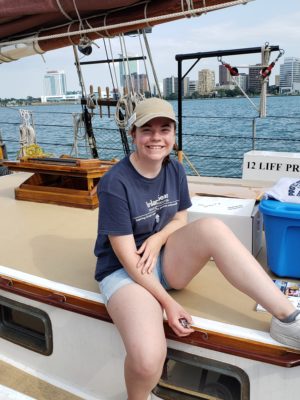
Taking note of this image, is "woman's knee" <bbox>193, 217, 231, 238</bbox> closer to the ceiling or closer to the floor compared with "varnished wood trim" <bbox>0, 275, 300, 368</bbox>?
closer to the ceiling

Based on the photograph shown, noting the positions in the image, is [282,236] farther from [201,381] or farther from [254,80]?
[254,80]

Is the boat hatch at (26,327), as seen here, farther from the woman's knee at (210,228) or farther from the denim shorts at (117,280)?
the woman's knee at (210,228)

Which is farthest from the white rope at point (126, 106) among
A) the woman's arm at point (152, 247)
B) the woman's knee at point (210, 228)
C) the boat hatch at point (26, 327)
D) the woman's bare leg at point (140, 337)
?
the woman's bare leg at point (140, 337)

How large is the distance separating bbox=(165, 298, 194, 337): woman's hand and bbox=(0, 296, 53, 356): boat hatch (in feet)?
2.39

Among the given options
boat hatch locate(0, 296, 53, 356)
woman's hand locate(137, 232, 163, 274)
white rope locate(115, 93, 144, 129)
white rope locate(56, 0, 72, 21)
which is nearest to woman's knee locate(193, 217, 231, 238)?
woman's hand locate(137, 232, 163, 274)

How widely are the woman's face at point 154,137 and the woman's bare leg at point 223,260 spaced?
33 cm

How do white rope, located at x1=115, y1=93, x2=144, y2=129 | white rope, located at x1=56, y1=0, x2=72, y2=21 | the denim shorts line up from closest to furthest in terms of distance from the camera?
the denim shorts < white rope, located at x1=56, y1=0, x2=72, y2=21 < white rope, located at x1=115, y1=93, x2=144, y2=129

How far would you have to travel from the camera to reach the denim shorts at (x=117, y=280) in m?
1.68

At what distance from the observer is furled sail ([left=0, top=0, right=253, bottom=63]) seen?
9.07 ft

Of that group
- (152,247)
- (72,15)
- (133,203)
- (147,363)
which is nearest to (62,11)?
(72,15)

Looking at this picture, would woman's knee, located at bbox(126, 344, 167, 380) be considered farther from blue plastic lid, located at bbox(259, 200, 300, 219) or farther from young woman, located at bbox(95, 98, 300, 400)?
blue plastic lid, located at bbox(259, 200, 300, 219)

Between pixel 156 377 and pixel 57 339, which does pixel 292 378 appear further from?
pixel 57 339

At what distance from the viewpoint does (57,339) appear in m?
1.99

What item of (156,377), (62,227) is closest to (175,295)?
(156,377)
